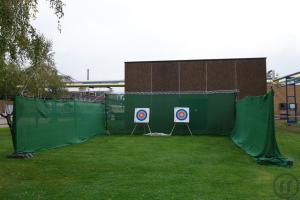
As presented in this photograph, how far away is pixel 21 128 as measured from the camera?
8.95 meters

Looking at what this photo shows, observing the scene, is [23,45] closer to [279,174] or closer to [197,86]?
[279,174]

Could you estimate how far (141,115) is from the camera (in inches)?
663

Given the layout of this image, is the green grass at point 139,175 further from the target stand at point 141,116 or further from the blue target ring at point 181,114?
the target stand at point 141,116

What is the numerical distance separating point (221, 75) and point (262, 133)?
12.2m

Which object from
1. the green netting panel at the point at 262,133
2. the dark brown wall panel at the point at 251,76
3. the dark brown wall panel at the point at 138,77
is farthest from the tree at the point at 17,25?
the dark brown wall panel at the point at 251,76

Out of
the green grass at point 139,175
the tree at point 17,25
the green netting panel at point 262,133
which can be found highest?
the tree at point 17,25

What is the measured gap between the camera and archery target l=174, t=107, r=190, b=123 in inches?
642

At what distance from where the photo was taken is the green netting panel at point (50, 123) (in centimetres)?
900

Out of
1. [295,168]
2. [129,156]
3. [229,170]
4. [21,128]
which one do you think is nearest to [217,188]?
[229,170]

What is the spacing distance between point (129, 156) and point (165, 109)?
822cm

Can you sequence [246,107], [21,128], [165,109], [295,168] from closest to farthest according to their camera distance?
[295,168] < [21,128] < [246,107] < [165,109]

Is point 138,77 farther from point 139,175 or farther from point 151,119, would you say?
point 139,175

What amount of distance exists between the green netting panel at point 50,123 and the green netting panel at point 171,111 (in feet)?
6.78

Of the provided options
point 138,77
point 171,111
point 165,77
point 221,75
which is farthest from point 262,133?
point 138,77
